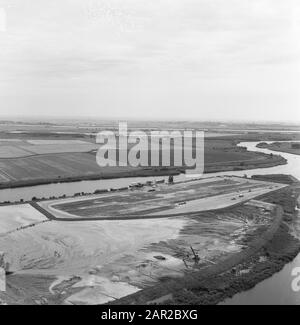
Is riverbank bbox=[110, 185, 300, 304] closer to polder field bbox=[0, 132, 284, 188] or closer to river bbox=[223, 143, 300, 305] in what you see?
river bbox=[223, 143, 300, 305]

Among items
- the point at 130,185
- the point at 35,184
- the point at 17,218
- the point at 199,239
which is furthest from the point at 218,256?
the point at 35,184

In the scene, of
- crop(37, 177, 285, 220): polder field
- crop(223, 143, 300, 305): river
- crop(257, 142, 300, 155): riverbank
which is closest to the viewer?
crop(223, 143, 300, 305): river

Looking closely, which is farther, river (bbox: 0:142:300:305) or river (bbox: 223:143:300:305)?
river (bbox: 0:142:300:305)

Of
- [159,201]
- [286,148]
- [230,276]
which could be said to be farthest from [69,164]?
[286,148]

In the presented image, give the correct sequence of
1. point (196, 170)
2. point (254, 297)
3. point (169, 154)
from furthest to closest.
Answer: point (169, 154)
point (196, 170)
point (254, 297)

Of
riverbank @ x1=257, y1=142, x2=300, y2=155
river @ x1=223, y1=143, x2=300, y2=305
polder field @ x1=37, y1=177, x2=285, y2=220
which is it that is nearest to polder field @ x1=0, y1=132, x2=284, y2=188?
polder field @ x1=37, y1=177, x2=285, y2=220

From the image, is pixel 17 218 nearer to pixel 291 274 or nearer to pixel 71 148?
pixel 291 274

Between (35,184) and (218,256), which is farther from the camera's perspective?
(35,184)
